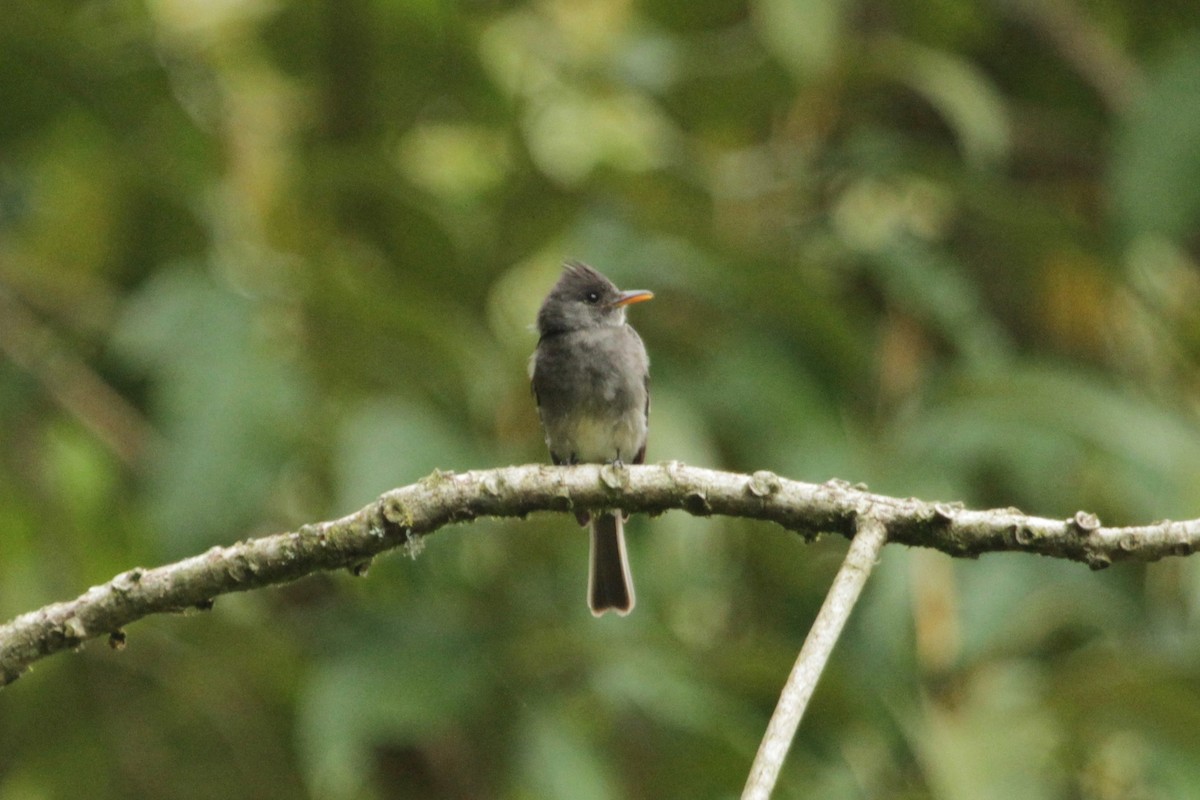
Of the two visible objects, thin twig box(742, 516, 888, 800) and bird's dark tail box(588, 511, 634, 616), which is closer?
thin twig box(742, 516, 888, 800)

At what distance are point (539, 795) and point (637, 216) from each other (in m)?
1.62

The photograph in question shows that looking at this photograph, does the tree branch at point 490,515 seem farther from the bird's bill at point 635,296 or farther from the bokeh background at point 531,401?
the bird's bill at point 635,296

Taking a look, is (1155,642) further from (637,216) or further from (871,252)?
(637,216)

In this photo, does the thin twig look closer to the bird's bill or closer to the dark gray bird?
the bird's bill

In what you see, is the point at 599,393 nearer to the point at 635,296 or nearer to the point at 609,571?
the point at 635,296

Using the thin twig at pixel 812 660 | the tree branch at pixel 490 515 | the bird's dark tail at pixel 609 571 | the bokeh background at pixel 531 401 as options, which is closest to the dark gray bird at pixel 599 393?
the bird's dark tail at pixel 609 571

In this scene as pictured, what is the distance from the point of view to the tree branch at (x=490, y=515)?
2.11 meters

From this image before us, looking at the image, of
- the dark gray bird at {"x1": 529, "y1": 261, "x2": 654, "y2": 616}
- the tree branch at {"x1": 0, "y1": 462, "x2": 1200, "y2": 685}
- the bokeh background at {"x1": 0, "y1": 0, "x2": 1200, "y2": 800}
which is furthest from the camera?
the dark gray bird at {"x1": 529, "y1": 261, "x2": 654, "y2": 616}

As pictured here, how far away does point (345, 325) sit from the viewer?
3.96m

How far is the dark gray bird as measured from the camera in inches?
178

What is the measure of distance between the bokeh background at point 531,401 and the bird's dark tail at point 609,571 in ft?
0.31

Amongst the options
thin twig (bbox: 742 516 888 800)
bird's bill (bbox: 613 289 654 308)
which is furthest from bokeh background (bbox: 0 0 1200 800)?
thin twig (bbox: 742 516 888 800)

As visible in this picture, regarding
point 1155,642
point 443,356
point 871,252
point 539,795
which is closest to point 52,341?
point 443,356

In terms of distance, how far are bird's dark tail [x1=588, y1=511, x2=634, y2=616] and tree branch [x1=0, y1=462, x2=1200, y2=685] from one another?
5.73 ft
